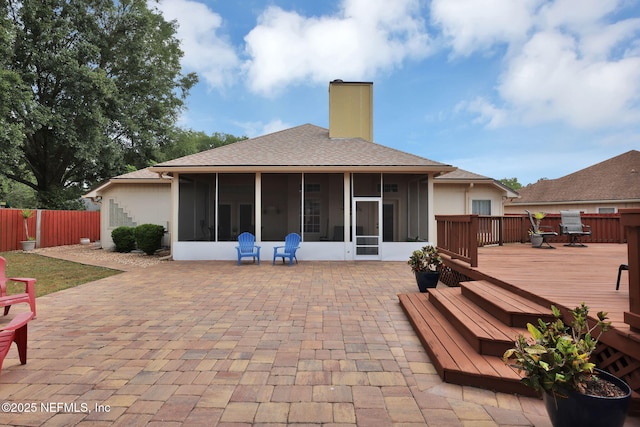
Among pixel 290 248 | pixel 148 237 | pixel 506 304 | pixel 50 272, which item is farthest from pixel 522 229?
pixel 50 272

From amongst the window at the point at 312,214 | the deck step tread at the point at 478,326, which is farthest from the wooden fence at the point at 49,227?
the deck step tread at the point at 478,326

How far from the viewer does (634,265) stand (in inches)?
76.8

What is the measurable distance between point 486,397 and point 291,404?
1.40m

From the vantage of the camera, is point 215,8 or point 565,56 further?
point 215,8

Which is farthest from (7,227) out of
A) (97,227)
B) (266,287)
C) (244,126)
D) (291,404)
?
(244,126)

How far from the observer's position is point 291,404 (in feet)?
7.13

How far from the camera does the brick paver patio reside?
2051mm

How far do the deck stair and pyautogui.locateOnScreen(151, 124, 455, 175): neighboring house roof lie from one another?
5.71 metres

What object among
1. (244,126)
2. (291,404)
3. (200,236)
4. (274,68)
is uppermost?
(244,126)

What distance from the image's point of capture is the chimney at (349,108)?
12.2 m

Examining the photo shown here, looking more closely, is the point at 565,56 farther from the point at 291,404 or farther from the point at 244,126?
the point at 244,126

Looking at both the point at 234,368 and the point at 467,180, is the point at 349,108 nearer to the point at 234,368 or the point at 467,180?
the point at 467,180

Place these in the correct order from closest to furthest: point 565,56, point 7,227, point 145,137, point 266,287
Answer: point 266,287 → point 565,56 → point 7,227 → point 145,137

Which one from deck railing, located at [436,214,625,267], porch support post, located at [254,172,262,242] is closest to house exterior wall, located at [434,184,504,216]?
deck railing, located at [436,214,625,267]
